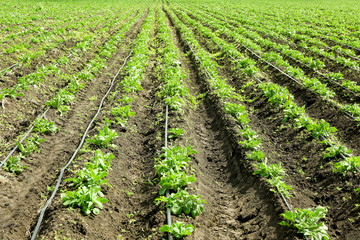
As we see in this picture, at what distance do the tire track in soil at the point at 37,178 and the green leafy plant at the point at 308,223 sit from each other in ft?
13.1

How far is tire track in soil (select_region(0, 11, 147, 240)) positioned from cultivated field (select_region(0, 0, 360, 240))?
0.02 m

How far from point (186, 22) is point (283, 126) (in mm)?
19299

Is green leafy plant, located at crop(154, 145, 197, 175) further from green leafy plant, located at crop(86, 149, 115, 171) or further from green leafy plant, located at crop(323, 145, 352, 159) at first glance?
green leafy plant, located at crop(323, 145, 352, 159)

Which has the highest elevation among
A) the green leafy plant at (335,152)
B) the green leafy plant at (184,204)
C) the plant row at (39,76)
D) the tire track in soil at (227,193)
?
the plant row at (39,76)

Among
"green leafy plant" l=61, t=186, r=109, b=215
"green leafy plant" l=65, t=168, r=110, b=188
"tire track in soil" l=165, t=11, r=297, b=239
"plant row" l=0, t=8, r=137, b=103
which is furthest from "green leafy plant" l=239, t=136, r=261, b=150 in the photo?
"plant row" l=0, t=8, r=137, b=103

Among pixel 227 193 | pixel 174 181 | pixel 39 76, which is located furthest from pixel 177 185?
pixel 39 76

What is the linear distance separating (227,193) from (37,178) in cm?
381

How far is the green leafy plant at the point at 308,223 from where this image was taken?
3605 millimetres

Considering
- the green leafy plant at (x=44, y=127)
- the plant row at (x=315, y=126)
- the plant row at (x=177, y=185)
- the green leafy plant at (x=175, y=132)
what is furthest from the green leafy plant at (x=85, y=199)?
the plant row at (x=315, y=126)

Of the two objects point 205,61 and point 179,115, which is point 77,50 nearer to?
point 205,61

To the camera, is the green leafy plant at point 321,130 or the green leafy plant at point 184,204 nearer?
the green leafy plant at point 184,204

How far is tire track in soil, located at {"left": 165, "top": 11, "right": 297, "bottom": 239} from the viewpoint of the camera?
420 centimetres

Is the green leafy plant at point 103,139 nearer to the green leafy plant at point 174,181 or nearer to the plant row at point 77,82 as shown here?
the plant row at point 77,82

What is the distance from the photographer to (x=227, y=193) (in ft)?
17.0
